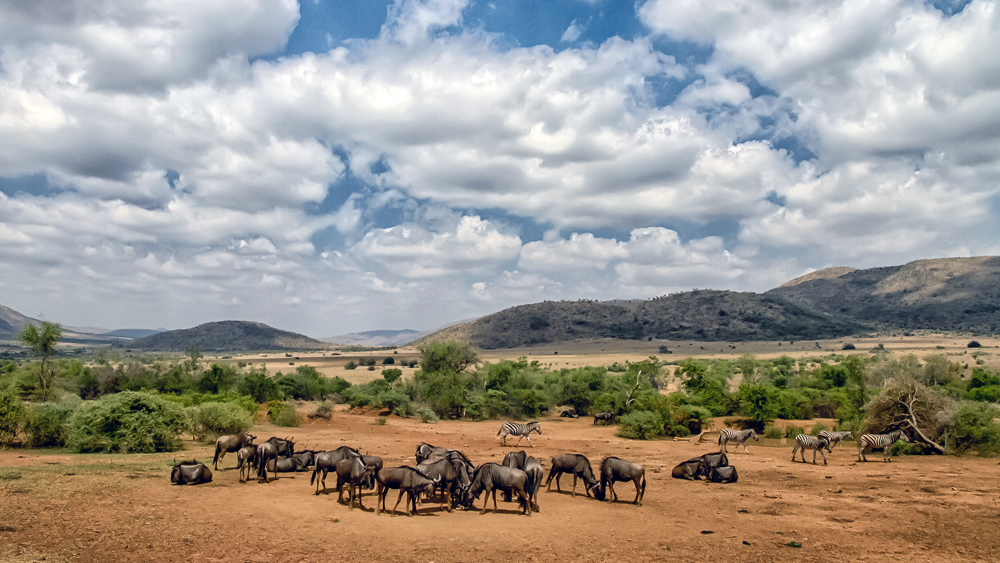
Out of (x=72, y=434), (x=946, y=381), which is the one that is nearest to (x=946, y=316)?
(x=946, y=381)

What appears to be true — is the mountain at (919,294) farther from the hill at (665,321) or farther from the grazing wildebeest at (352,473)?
the grazing wildebeest at (352,473)

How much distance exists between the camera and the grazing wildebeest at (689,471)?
17.5m

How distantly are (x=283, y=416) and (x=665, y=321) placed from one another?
113 metres

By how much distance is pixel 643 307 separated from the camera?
141m

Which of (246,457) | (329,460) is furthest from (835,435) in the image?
(246,457)

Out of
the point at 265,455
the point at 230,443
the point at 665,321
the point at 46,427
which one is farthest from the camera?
the point at 665,321

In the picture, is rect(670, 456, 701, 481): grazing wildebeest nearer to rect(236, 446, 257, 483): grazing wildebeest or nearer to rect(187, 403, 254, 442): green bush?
rect(236, 446, 257, 483): grazing wildebeest

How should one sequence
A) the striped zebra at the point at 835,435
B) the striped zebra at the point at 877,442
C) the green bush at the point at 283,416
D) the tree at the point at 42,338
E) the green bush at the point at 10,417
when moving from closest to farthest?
the green bush at the point at 10,417 < the striped zebra at the point at 877,442 < the striped zebra at the point at 835,435 < the tree at the point at 42,338 < the green bush at the point at 283,416

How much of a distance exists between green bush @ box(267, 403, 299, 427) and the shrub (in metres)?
8.09

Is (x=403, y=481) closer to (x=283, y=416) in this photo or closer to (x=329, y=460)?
(x=329, y=460)

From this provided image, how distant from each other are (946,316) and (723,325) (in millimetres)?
50830

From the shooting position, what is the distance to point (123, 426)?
1978cm

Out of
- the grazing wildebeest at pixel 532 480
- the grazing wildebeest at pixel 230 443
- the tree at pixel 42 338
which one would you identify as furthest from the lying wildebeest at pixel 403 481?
the tree at pixel 42 338

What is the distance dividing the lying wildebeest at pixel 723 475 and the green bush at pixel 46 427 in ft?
74.2
